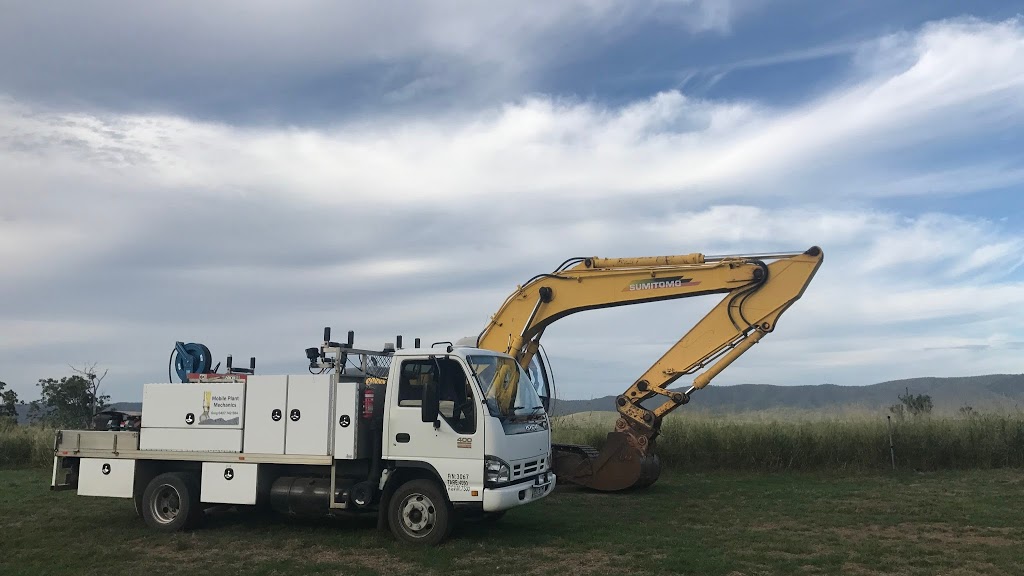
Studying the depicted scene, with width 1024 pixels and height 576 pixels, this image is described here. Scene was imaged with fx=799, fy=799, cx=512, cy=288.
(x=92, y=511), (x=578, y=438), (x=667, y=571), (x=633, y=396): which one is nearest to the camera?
(x=667, y=571)

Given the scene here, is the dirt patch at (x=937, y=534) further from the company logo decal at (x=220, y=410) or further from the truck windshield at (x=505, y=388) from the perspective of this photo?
the company logo decal at (x=220, y=410)

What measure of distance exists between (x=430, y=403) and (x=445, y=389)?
1.52 feet

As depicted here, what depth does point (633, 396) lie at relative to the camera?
15.2 metres

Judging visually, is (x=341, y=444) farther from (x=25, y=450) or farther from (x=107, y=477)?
(x=25, y=450)

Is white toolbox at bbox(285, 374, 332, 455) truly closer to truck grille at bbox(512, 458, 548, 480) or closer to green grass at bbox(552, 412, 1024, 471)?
truck grille at bbox(512, 458, 548, 480)

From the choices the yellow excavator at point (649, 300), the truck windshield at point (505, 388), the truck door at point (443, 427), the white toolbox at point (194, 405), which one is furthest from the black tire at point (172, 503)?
the yellow excavator at point (649, 300)

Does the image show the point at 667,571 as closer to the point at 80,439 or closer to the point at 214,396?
the point at 214,396

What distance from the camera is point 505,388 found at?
10438 mm

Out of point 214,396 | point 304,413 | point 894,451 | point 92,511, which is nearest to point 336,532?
point 304,413

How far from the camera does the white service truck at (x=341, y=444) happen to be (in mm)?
9953

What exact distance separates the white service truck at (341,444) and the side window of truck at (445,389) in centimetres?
1

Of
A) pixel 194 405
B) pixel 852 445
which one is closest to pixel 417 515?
pixel 194 405

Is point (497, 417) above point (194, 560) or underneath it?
above

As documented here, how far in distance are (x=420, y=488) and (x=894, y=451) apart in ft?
48.1
